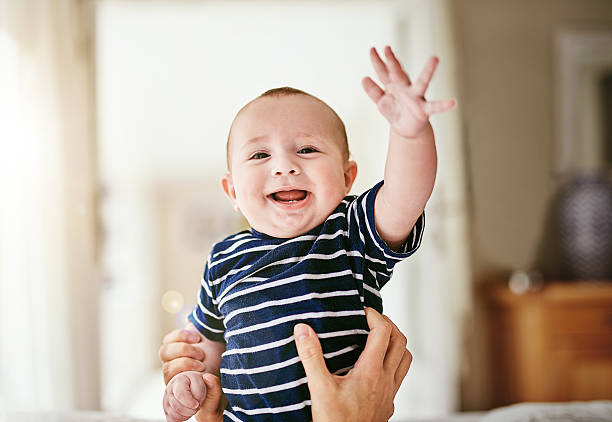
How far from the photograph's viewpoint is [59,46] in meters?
1.08

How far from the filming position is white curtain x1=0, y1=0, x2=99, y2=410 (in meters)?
0.69

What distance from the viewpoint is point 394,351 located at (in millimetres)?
526

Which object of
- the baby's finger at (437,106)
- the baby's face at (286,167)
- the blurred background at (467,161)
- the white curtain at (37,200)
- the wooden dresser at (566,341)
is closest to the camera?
the baby's finger at (437,106)

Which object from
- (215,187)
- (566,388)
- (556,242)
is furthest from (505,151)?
(215,187)

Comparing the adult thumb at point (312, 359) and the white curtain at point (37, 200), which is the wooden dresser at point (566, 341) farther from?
the adult thumb at point (312, 359)

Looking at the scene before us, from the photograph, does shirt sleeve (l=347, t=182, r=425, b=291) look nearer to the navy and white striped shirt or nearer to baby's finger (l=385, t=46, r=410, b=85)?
the navy and white striped shirt

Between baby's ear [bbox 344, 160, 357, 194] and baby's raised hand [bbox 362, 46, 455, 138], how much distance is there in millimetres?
114

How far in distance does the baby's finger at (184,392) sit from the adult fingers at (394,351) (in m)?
0.19

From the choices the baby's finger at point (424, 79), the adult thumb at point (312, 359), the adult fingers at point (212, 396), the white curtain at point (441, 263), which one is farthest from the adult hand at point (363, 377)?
the white curtain at point (441, 263)

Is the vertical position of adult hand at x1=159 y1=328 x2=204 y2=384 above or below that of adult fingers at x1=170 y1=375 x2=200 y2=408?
above

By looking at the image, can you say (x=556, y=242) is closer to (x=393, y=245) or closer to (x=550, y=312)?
(x=550, y=312)

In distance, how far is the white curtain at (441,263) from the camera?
7.18ft

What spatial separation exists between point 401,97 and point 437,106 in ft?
0.11

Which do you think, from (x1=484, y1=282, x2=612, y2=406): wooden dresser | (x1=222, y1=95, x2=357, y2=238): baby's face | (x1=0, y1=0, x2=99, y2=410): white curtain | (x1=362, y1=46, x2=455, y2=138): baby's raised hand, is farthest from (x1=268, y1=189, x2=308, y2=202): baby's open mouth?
(x1=484, y1=282, x2=612, y2=406): wooden dresser
